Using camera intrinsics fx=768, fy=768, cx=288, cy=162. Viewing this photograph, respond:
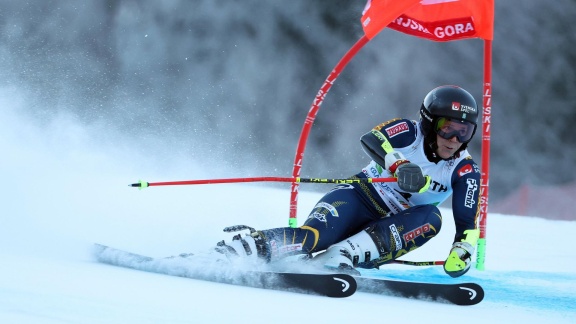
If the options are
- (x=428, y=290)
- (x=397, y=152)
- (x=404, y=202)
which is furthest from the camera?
(x=404, y=202)

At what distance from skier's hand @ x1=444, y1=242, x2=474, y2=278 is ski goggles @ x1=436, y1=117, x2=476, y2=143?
1.87 ft

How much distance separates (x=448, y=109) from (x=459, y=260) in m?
0.79

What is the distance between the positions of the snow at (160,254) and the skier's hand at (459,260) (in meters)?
0.22

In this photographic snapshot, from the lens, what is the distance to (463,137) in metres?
3.98

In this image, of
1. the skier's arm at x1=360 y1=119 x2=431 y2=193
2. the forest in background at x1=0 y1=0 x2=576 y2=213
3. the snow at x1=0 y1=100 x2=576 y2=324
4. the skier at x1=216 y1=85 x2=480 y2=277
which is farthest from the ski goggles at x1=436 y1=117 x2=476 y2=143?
the forest in background at x1=0 y1=0 x2=576 y2=213

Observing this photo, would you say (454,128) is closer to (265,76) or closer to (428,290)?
(428,290)

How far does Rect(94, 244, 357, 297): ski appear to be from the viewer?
3.12 meters

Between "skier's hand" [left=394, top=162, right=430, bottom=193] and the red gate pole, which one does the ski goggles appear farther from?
the red gate pole

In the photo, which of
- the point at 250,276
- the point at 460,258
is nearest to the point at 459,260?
the point at 460,258

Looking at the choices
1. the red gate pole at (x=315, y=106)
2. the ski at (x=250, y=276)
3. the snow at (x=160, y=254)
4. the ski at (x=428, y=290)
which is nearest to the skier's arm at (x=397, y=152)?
the ski at (x=428, y=290)

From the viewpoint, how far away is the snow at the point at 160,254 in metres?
2.41

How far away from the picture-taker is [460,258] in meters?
3.71

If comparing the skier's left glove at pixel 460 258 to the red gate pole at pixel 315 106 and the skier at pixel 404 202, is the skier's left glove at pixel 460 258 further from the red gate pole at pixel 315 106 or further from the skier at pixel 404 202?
the red gate pole at pixel 315 106

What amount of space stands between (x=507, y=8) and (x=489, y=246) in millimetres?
6369
